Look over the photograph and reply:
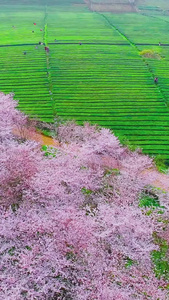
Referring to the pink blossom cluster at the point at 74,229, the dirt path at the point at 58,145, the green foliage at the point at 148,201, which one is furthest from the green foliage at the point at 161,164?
the green foliage at the point at 148,201

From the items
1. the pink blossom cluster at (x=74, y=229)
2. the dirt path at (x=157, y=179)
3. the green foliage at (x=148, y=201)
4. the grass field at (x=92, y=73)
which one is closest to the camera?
the pink blossom cluster at (x=74, y=229)

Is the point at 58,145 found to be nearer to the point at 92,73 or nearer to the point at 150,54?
the point at 92,73

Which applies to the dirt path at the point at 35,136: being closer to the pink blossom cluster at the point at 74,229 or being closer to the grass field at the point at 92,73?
the pink blossom cluster at the point at 74,229

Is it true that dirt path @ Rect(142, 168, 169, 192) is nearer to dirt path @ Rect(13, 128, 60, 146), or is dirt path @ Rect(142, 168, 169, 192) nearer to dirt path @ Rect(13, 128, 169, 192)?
dirt path @ Rect(13, 128, 169, 192)

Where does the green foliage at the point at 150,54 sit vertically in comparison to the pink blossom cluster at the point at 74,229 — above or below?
above

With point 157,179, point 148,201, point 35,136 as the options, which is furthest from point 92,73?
point 148,201

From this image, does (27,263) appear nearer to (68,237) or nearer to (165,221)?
(68,237)

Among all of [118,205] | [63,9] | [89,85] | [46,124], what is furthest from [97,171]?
[63,9]
